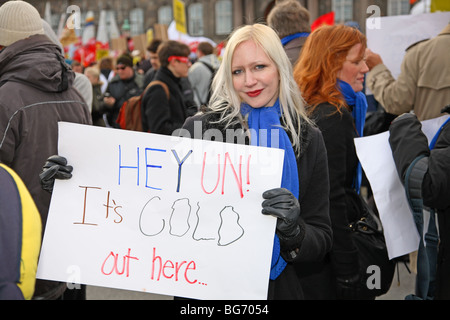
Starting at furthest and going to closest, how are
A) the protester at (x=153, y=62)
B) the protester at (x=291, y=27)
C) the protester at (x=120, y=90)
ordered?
the protester at (x=120, y=90) → the protester at (x=153, y=62) → the protester at (x=291, y=27)

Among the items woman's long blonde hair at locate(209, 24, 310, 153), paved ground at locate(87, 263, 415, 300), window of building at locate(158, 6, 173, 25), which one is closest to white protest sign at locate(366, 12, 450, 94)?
paved ground at locate(87, 263, 415, 300)

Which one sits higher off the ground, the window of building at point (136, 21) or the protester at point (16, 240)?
the window of building at point (136, 21)

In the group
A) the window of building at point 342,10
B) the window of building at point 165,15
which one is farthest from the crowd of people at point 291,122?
the window of building at point 165,15

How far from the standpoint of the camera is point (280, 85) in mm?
2367

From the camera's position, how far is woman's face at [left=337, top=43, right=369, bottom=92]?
3.31 metres

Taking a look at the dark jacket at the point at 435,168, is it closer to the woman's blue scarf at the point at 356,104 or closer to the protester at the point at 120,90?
the woman's blue scarf at the point at 356,104

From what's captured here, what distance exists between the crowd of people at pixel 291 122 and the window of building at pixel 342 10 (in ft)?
101

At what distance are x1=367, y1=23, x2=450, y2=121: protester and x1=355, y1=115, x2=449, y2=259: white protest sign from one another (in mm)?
1173

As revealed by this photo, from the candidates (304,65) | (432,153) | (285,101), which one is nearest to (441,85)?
(304,65)

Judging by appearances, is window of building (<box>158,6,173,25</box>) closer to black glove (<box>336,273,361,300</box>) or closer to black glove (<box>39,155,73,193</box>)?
black glove (<box>336,273,361,300</box>)


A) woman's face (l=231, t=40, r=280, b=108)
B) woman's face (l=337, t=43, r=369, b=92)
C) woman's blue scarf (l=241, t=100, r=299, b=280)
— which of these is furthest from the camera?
woman's face (l=337, t=43, r=369, b=92)

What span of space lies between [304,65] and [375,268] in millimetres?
1174

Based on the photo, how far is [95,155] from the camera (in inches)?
84.0

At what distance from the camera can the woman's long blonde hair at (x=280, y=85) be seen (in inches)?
90.7
